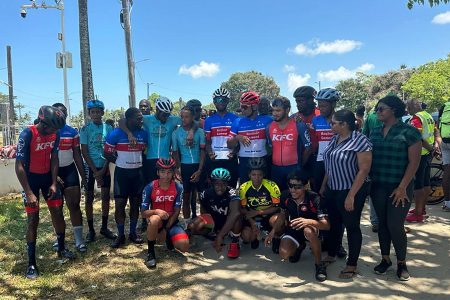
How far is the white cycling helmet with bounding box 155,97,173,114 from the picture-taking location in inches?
229

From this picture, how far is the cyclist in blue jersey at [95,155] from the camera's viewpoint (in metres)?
5.86

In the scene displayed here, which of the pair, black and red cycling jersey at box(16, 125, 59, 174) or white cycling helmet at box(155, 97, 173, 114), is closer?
black and red cycling jersey at box(16, 125, 59, 174)

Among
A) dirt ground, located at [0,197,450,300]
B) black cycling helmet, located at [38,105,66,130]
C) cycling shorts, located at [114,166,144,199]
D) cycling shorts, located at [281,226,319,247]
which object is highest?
black cycling helmet, located at [38,105,66,130]

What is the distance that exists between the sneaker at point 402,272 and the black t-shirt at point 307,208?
1011 millimetres

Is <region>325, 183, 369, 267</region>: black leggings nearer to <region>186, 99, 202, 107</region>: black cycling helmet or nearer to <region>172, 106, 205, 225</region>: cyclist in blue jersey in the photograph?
<region>172, 106, 205, 225</region>: cyclist in blue jersey

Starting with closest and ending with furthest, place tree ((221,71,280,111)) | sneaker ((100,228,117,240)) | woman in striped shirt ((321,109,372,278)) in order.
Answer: woman in striped shirt ((321,109,372,278))
sneaker ((100,228,117,240))
tree ((221,71,280,111))

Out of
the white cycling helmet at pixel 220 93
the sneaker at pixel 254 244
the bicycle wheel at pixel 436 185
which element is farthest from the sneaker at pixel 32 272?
the bicycle wheel at pixel 436 185

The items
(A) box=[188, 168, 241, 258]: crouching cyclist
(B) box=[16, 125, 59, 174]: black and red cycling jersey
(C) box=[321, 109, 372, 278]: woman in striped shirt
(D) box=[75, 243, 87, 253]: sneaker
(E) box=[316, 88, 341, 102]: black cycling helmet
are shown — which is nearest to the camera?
(C) box=[321, 109, 372, 278]: woman in striped shirt

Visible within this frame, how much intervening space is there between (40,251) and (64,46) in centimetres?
1411

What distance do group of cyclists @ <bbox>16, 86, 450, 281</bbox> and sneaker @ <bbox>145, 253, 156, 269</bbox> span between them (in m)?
0.01

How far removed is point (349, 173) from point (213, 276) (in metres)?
2.07

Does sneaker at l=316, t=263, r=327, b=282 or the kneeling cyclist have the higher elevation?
the kneeling cyclist

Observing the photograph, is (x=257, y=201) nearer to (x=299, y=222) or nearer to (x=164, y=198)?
(x=299, y=222)

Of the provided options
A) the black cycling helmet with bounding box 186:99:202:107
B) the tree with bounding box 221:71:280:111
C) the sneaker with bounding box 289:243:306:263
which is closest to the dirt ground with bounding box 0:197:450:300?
the sneaker with bounding box 289:243:306:263
